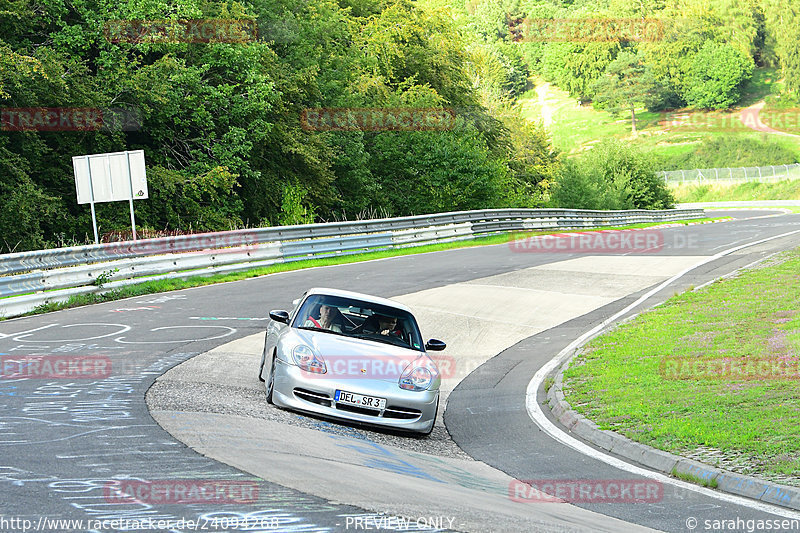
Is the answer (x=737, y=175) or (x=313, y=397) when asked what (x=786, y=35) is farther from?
(x=313, y=397)

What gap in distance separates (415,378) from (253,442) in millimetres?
2514

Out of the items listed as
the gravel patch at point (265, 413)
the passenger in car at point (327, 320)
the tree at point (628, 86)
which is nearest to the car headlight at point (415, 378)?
the gravel patch at point (265, 413)

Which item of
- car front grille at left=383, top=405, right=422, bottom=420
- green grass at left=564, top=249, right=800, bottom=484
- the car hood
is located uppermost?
the car hood

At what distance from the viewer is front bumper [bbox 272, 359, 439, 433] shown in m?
9.10

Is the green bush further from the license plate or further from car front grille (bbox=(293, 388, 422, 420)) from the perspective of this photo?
the license plate

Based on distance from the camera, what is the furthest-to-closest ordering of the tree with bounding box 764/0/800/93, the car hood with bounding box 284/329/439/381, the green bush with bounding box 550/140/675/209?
the tree with bounding box 764/0/800/93 → the green bush with bounding box 550/140/675/209 → the car hood with bounding box 284/329/439/381

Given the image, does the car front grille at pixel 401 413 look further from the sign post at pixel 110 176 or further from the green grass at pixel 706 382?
the sign post at pixel 110 176

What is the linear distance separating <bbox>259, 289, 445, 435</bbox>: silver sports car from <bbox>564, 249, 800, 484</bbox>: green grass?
2142 millimetres

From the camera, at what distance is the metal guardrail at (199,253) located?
1670cm

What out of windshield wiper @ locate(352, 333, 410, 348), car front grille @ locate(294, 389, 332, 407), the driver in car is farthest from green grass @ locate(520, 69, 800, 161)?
car front grille @ locate(294, 389, 332, 407)

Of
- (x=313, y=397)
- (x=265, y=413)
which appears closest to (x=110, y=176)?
(x=265, y=413)

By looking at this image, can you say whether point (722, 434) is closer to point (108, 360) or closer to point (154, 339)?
point (108, 360)

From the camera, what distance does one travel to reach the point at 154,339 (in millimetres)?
13492

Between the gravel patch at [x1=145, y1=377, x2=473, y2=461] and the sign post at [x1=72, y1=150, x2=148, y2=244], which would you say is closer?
the gravel patch at [x1=145, y1=377, x2=473, y2=461]
